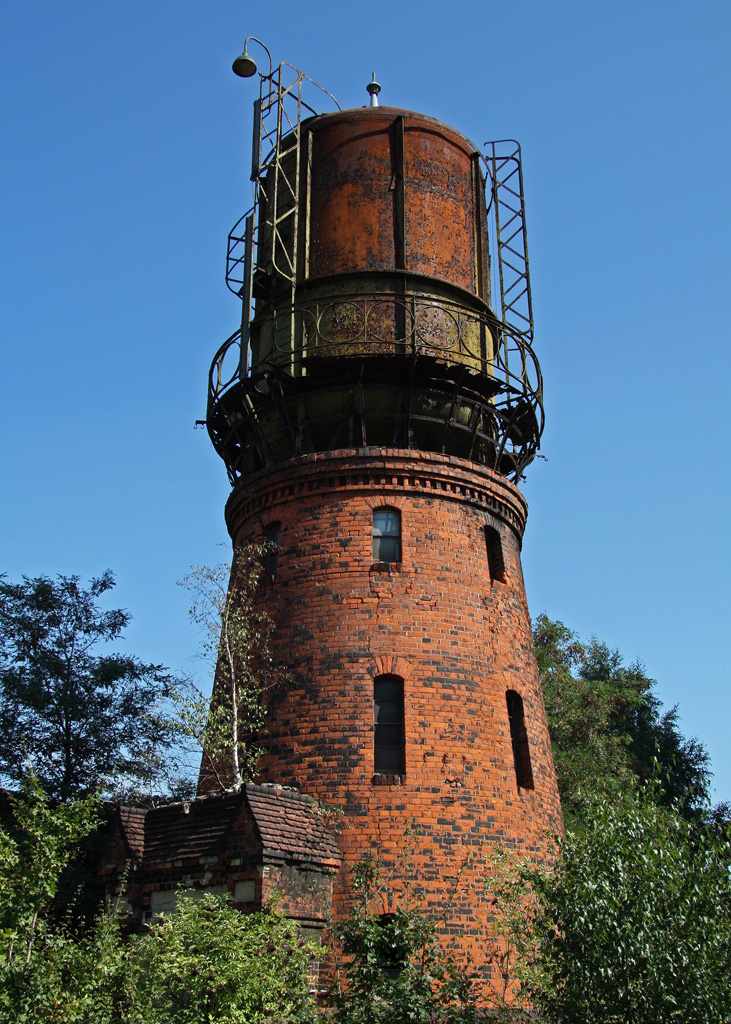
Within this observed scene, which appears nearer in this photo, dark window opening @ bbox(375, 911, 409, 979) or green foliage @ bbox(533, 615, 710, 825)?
dark window opening @ bbox(375, 911, 409, 979)

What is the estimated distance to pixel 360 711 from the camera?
1318cm

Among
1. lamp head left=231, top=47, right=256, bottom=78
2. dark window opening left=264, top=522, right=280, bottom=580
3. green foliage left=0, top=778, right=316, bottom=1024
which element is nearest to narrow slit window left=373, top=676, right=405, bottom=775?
dark window opening left=264, top=522, right=280, bottom=580

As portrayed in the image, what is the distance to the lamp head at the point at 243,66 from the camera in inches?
645

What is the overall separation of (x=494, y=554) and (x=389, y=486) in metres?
2.24

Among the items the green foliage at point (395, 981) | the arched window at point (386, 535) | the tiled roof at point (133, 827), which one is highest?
the arched window at point (386, 535)

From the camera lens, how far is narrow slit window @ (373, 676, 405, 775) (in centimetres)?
1299

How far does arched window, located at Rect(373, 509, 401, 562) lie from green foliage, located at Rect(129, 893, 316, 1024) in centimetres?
616

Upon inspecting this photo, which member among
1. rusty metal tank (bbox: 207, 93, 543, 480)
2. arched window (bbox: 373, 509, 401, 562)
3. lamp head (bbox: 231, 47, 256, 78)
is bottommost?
arched window (bbox: 373, 509, 401, 562)

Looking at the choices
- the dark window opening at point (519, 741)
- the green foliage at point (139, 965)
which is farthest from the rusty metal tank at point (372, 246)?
the green foliage at point (139, 965)

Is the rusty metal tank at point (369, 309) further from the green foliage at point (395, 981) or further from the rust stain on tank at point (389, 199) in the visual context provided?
the green foliage at point (395, 981)

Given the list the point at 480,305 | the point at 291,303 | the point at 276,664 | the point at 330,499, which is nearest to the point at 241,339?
the point at 291,303

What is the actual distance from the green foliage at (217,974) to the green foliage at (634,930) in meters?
2.34

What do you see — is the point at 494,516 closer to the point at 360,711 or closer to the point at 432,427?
the point at 432,427

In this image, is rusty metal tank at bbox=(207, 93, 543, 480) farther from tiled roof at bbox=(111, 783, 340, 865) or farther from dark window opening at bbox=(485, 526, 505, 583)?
tiled roof at bbox=(111, 783, 340, 865)
